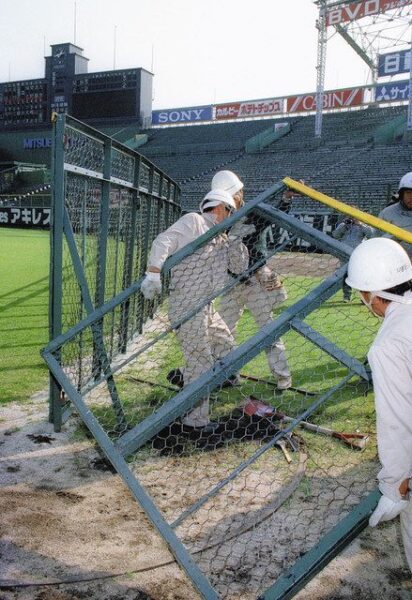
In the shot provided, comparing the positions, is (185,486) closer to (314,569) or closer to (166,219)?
(314,569)

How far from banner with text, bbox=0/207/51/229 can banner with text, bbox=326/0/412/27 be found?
16141 mm

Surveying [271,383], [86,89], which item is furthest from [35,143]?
[271,383]

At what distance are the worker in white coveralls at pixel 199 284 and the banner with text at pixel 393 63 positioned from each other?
2993 centimetres

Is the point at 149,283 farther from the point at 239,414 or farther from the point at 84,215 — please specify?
the point at 239,414

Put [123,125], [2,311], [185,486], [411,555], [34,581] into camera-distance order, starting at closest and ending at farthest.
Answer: [411,555]
[34,581]
[185,486]
[2,311]
[123,125]

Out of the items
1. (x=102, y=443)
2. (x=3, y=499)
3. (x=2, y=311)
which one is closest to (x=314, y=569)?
(x=102, y=443)

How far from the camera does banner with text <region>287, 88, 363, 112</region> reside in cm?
3247

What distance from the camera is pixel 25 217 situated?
76.6ft

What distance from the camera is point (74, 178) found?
4062 millimetres

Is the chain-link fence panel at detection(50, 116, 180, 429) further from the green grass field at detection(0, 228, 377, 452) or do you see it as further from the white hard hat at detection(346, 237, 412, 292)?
the white hard hat at detection(346, 237, 412, 292)

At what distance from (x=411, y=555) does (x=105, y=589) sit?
1.28m

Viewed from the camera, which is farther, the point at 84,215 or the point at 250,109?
the point at 250,109

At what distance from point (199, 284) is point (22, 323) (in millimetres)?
3853

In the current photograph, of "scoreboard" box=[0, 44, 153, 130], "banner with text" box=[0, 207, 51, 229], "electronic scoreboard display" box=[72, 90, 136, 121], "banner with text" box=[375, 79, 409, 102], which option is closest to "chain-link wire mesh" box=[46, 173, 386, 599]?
"banner with text" box=[0, 207, 51, 229]
